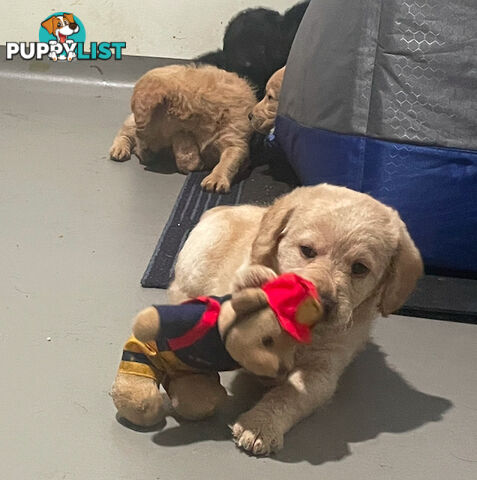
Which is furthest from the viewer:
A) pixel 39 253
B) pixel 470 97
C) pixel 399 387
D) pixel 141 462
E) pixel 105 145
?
pixel 105 145

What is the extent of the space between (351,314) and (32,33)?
2.87 m

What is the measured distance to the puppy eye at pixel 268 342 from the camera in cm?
138

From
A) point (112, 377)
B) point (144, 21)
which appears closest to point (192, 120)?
point (144, 21)

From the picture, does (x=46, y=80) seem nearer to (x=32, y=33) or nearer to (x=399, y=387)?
(x=32, y=33)

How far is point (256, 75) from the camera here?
3268 mm

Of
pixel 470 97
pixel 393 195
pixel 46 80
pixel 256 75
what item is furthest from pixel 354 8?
pixel 46 80

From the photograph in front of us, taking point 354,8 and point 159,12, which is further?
point 159,12

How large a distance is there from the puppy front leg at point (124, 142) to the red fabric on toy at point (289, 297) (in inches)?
68.2

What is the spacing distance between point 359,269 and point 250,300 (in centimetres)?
26

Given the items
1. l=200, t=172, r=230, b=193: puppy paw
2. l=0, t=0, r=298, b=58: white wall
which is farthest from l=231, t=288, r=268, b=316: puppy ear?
l=0, t=0, r=298, b=58: white wall

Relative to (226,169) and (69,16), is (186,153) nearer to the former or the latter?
(226,169)

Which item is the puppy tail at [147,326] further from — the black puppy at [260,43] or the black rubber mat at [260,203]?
the black puppy at [260,43]

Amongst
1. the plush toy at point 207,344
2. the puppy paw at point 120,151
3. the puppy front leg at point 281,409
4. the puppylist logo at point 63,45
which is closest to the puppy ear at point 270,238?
the plush toy at point 207,344

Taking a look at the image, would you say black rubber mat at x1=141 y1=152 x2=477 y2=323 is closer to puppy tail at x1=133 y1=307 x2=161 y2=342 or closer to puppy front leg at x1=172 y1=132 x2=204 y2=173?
puppy front leg at x1=172 y1=132 x2=204 y2=173
